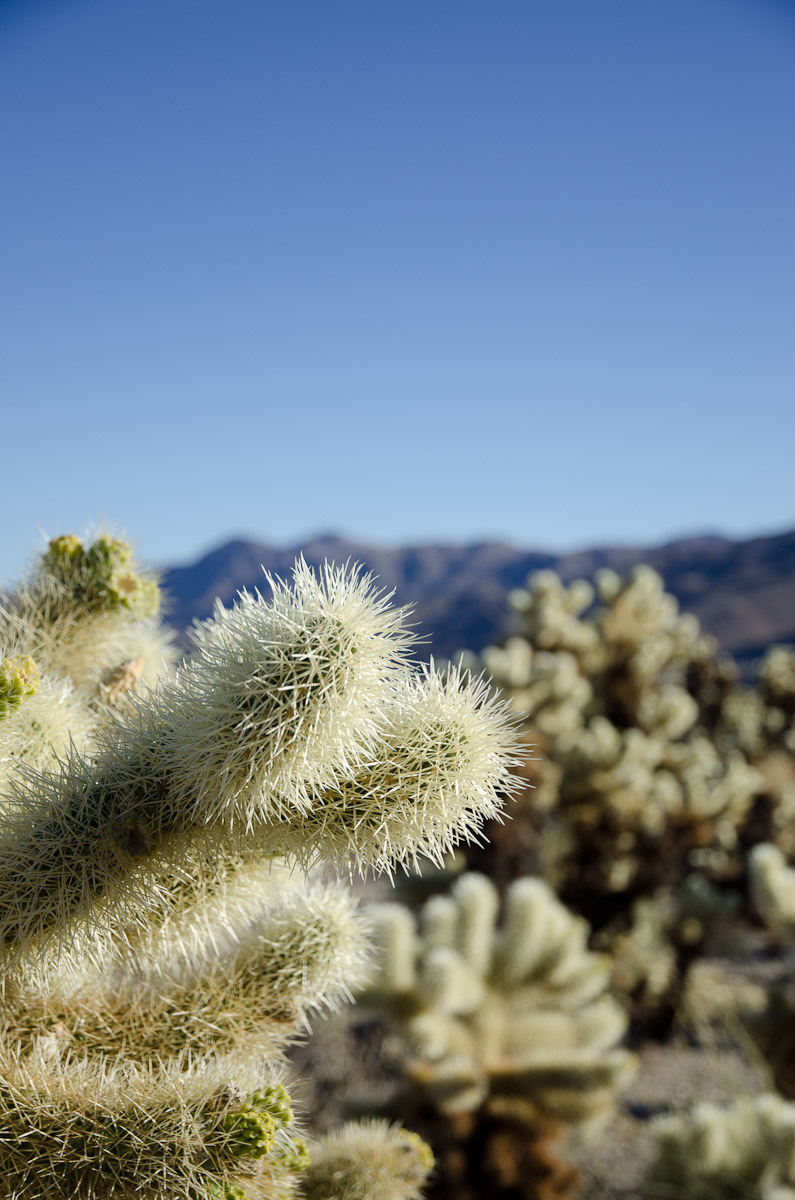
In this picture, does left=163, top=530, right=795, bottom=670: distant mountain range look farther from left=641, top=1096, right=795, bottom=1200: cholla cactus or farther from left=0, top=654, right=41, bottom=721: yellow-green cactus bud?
left=0, top=654, right=41, bottom=721: yellow-green cactus bud

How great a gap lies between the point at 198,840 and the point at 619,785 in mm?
6548

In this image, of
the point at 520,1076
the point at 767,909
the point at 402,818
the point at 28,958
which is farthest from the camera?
the point at 767,909

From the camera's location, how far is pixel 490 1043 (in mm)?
3893

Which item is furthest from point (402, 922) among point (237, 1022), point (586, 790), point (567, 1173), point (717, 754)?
point (717, 754)

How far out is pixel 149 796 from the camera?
132 cm

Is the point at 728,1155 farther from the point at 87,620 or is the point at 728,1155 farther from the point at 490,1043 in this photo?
the point at 87,620

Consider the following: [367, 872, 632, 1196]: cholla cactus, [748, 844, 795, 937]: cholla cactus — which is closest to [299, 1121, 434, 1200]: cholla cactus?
[367, 872, 632, 1196]: cholla cactus

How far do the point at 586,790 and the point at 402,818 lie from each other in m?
6.46

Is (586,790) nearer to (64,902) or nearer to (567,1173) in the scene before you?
(567,1173)

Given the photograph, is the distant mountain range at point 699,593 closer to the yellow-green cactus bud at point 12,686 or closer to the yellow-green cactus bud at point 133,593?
the yellow-green cactus bud at point 133,593

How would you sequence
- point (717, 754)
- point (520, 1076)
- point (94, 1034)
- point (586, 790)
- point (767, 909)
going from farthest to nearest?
point (717, 754)
point (586, 790)
point (767, 909)
point (520, 1076)
point (94, 1034)

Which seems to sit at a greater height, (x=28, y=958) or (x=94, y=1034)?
(x=28, y=958)

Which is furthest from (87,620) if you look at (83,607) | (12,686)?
(12,686)

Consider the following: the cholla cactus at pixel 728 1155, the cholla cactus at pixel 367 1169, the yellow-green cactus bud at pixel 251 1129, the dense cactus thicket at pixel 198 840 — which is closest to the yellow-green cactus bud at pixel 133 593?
the dense cactus thicket at pixel 198 840
